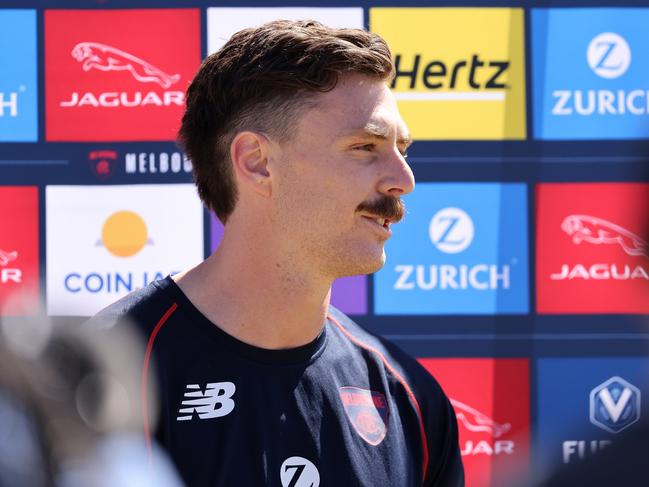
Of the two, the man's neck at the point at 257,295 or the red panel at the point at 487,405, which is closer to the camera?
the man's neck at the point at 257,295

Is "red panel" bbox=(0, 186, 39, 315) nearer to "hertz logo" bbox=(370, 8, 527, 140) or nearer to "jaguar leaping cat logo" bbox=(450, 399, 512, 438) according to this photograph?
"hertz logo" bbox=(370, 8, 527, 140)

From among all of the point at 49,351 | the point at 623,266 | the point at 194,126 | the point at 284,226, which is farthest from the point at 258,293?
the point at 623,266

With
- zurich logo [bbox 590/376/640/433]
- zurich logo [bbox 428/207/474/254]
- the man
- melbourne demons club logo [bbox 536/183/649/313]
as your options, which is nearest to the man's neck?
the man

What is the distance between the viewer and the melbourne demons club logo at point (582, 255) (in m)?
2.20

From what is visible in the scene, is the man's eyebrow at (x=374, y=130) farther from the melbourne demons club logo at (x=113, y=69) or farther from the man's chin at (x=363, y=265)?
the melbourne demons club logo at (x=113, y=69)

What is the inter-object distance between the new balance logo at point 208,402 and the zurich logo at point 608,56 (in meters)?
1.30

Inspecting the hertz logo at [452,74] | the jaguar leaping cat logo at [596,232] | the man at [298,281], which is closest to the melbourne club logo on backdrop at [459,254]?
the jaguar leaping cat logo at [596,232]

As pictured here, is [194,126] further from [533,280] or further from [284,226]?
[533,280]

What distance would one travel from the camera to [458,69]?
2.20 meters

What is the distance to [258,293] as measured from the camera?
1402 millimetres

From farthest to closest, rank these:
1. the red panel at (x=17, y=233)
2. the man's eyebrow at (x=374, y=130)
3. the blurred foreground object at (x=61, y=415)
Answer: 1. the red panel at (x=17, y=233)
2. the man's eyebrow at (x=374, y=130)
3. the blurred foreground object at (x=61, y=415)

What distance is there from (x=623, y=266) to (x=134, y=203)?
1108mm

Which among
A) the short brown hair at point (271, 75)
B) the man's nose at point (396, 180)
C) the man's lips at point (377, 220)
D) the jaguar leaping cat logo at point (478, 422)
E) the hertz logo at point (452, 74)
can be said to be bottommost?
the jaguar leaping cat logo at point (478, 422)

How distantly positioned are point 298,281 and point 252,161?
7.6 inches
